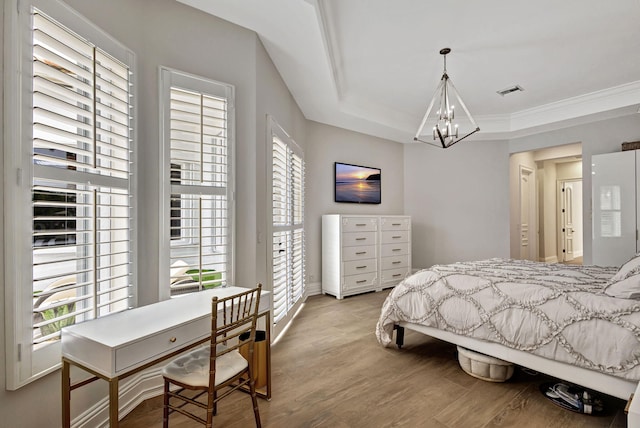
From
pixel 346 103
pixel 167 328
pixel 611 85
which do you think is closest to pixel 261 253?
pixel 167 328

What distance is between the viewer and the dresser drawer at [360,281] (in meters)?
4.72

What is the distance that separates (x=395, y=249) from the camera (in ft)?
17.5

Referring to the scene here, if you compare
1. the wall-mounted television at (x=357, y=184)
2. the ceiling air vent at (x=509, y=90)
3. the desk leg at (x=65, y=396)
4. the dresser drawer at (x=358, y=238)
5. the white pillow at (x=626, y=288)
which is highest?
the ceiling air vent at (x=509, y=90)

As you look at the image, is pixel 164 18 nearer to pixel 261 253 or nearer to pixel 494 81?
pixel 261 253

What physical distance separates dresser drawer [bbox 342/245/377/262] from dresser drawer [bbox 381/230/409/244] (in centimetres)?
29

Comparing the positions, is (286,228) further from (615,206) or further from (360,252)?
(615,206)

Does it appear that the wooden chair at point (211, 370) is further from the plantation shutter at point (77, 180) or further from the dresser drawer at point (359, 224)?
the dresser drawer at point (359, 224)

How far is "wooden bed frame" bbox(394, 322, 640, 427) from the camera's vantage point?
67.9 inches

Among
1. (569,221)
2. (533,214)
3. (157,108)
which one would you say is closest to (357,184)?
(157,108)

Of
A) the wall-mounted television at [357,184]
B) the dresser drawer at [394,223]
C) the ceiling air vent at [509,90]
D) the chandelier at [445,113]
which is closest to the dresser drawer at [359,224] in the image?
the dresser drawer at [394,223]

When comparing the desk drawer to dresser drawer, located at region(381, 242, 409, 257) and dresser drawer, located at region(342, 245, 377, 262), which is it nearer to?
dresser drawer, located at region(342, 245, 377, 262)

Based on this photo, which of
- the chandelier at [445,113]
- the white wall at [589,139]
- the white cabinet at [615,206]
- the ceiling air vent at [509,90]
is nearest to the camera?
the chandelier at [445,113]

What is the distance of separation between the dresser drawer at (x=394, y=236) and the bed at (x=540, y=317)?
2.19 m

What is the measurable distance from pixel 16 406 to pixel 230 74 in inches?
92.7
